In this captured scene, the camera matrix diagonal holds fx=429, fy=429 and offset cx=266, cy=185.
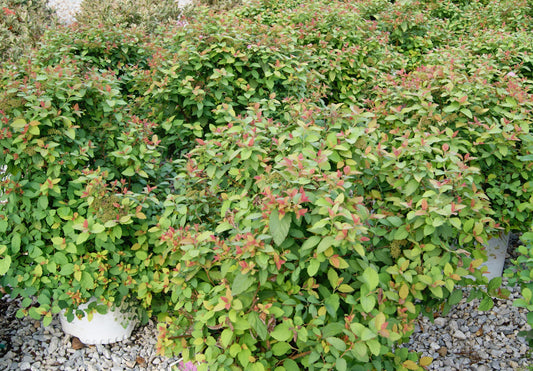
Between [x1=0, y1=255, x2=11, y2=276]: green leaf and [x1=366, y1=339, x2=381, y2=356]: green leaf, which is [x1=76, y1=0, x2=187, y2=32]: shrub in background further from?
[x1=366, y1=339, x2=381, y2=356]: green leaf

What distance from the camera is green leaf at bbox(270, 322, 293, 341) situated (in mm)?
1600

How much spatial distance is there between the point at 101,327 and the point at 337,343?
5.08 feet

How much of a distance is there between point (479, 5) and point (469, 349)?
14.1 ft

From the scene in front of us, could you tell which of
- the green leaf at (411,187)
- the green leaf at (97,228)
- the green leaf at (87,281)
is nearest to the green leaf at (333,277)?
the green leaf at (411,187)

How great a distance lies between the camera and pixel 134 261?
7.62 ft

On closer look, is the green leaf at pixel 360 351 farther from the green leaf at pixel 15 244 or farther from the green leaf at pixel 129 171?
the green leaf at pixel 15 244

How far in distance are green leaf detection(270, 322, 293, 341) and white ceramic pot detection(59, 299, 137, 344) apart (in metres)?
1.21

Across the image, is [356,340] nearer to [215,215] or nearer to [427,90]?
[215,215]

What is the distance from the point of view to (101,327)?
2.48 m

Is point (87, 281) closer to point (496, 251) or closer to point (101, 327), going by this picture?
point (101, 327)

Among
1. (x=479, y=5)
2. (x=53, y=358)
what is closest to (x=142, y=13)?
(x=479, y=5)

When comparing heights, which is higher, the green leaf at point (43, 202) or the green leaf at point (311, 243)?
the green leaf at point (43, 202)

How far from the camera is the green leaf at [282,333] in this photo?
160 centimetres

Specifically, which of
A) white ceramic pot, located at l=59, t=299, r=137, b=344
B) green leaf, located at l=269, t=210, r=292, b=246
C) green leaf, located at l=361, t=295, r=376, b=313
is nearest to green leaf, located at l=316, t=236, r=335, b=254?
green leaf, located at l=269, t=210, r=292, b=246
